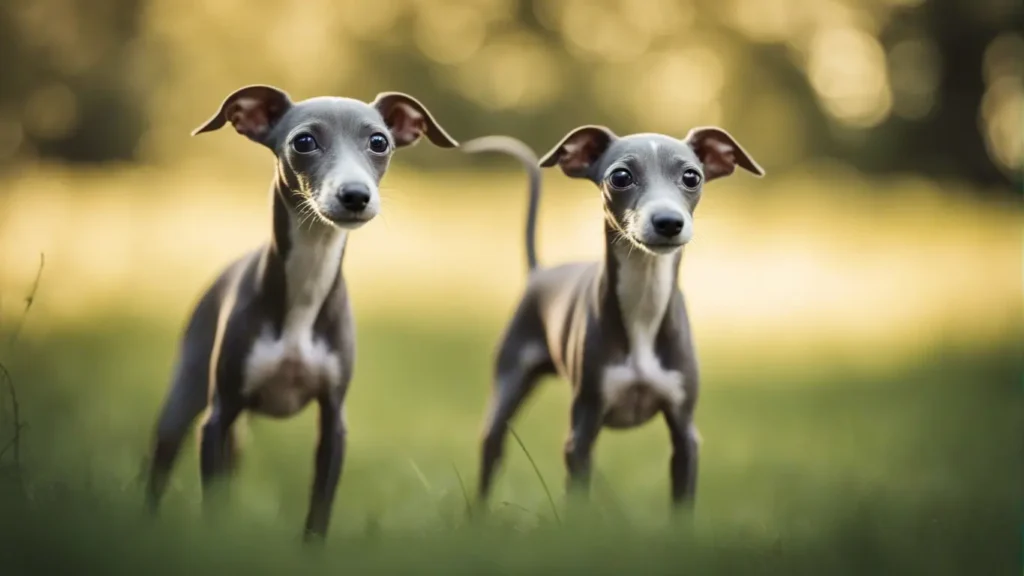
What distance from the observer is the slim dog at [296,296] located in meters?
2.58

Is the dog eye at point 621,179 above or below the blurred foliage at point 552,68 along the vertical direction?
below

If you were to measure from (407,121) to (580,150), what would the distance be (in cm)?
44

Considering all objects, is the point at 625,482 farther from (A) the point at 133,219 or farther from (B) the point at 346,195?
(A) the point at 133,219

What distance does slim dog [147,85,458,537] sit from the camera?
101 inches

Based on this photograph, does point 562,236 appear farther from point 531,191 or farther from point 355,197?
point 355,197

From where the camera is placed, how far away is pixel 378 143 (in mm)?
2607

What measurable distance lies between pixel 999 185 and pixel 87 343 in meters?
3.56

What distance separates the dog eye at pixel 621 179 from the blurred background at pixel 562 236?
65 centimetres

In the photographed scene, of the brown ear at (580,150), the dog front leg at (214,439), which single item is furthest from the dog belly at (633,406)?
the dog front leg at (214,439)

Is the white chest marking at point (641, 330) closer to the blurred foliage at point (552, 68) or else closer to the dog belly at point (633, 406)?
the dog belly at point (633, 406)

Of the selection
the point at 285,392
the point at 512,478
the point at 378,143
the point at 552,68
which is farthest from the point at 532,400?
the point at 378,143

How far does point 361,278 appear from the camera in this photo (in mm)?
4949

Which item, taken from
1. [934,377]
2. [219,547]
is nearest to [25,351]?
[219,547]

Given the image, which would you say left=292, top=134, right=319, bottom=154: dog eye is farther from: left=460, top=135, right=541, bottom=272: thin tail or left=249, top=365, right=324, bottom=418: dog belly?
left=460, top=135, right=541, bottom=272: thin tail
